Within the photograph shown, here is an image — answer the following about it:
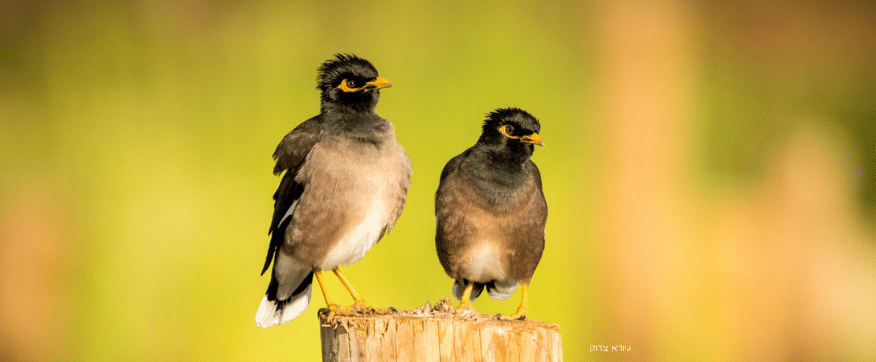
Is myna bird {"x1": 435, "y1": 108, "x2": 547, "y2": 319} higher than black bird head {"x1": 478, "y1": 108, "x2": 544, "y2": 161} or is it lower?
lower

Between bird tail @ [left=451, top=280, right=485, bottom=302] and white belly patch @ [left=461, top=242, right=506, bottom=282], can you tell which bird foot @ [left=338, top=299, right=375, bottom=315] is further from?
bird tail @ [left=451, top=280, right=485, bottom=302]

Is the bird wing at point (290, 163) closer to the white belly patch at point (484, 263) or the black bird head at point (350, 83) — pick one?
the black bird head at point (350, 83)

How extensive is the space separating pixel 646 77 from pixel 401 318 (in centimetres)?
463

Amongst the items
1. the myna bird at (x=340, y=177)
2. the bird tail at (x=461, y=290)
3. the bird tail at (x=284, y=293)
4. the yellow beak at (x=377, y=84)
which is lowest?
the bird tail at (x=461, y=290)

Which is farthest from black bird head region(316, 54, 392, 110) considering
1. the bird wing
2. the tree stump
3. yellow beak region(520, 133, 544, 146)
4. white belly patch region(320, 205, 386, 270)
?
the tree stump

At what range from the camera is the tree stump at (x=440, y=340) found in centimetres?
223

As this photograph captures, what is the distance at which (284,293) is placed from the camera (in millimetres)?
3053

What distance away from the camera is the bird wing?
286 cm

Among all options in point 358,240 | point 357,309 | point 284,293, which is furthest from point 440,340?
point 284,293

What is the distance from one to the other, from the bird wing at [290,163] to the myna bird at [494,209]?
2.16 ft

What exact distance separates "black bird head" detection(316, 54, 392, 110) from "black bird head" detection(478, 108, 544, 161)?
527 millimetres

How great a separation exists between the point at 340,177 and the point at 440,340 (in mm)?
856

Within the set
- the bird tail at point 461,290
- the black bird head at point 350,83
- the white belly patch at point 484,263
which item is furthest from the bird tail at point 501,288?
the black bird head at point 350,83

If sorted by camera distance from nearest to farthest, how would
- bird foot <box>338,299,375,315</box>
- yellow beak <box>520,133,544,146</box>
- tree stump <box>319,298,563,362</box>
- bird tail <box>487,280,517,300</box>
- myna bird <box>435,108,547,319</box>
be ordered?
tree stump <box>319,298,563,362</box>, bird foot <box>338,299,375,315</box>, yellow beak <box>520,133,544,146</box>, myna bird <box>435,108,547,319</box>, bird tail <box>487,280,517,300</box>
